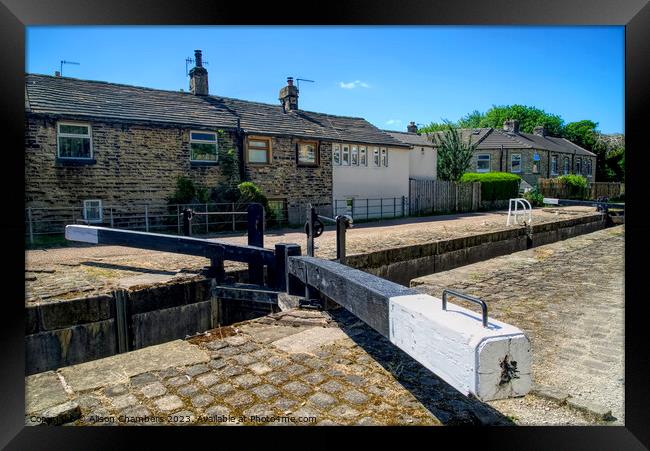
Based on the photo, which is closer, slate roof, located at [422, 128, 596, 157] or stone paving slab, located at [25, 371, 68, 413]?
stone paving slab, located at [25, 371, 68, 413]

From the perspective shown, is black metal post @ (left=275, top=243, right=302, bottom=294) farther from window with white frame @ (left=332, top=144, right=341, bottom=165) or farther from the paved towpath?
window with white frame @ (left=332, top=144, right=341, bottom=165)

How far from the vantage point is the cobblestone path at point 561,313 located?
8.65 ft

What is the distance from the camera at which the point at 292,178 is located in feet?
55.8

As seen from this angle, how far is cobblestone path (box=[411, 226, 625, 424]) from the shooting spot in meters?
2.64

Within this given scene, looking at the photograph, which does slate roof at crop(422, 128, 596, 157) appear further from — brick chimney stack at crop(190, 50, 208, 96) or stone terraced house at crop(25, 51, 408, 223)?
brick chimney stack at crop(190, 50, 208, 96)

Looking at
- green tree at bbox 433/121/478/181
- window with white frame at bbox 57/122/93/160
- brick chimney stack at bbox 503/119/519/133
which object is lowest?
window with white frame at bbox 57/122/93/160

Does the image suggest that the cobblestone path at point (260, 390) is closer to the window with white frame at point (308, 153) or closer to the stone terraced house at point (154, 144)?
the stone terraced house at point (154, 144)

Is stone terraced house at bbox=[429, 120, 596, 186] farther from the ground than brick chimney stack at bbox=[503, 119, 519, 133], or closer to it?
closer to it

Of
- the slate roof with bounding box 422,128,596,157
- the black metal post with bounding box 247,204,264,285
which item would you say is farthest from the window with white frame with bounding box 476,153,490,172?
the black metal post with bounding box 247,204,264,285

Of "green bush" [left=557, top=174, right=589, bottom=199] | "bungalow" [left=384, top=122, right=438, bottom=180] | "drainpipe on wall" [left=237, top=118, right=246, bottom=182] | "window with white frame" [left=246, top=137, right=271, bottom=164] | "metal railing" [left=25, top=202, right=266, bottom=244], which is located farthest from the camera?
"green bush" [left=557, top=174, right=589, bottom=199]

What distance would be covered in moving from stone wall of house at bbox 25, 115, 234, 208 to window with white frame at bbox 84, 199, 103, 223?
0.16 metres

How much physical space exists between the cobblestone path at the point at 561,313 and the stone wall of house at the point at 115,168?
10.8 meters

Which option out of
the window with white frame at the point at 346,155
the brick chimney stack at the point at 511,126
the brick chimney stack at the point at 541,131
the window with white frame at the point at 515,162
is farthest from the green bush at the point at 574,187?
the window with white frame at the point at 346,155

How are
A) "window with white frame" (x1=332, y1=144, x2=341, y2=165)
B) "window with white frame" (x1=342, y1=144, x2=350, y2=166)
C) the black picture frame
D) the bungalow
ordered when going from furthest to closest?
the bungalow → "window with white frame" (x1=342, y1=144, x2=350, y2=166) → "window with white frame" (x1=332, y1=144, x2=341, y2=165) → the black picture frame
